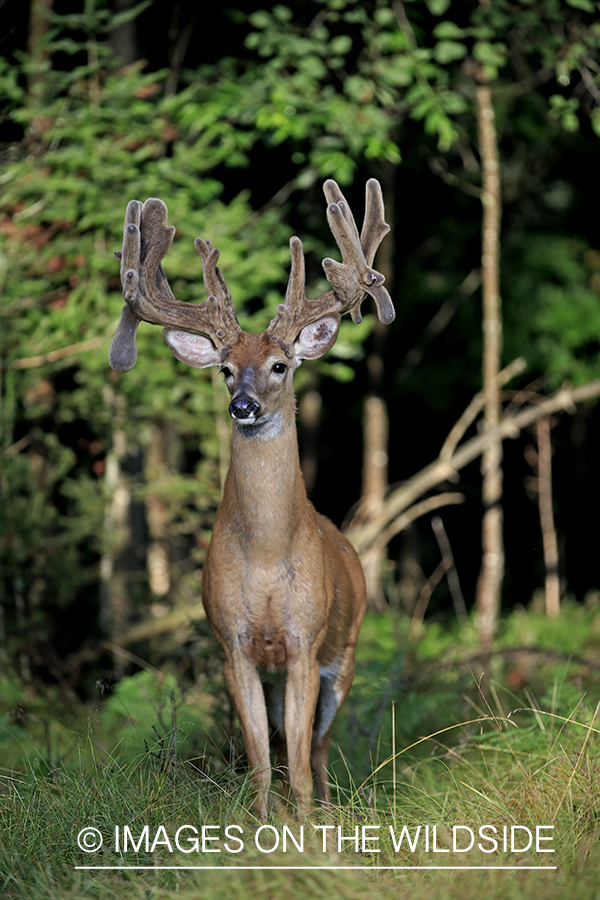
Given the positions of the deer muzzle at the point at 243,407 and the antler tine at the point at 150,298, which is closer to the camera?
the deer muzzle at the point at 243,407

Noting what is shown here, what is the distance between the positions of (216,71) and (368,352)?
488 centimetres

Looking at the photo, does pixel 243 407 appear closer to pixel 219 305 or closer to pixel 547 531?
pixel 219 305

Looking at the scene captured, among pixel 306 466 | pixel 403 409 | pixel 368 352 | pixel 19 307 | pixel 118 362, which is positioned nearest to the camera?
pixel 118 362

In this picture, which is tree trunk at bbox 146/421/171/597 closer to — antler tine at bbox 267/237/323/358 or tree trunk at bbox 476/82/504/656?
tree trunk at bbox 476/82/504/656

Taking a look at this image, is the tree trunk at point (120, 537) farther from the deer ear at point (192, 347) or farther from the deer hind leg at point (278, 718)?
the deer ear at point (192, 347)

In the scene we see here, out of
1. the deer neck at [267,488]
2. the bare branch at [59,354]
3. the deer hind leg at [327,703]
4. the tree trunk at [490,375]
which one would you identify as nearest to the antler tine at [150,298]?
the deer neck at [267,488]

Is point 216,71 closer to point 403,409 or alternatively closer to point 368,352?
point 368,352

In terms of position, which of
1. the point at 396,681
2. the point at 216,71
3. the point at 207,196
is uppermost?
the point at 216,71

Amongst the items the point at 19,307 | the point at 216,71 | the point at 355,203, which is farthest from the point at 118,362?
the point at 355,203

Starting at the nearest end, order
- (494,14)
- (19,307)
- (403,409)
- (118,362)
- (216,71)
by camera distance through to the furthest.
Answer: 1. (118,362)
2. (19,307)
3. (494,14)
4. (216,71)
5. (403,409)

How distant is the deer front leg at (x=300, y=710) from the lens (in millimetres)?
4535

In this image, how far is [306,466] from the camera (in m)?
14.9

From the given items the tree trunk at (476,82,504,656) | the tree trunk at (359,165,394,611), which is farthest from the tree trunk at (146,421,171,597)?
the tree trunk at (476,82,504,656)

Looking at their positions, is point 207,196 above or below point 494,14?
below
